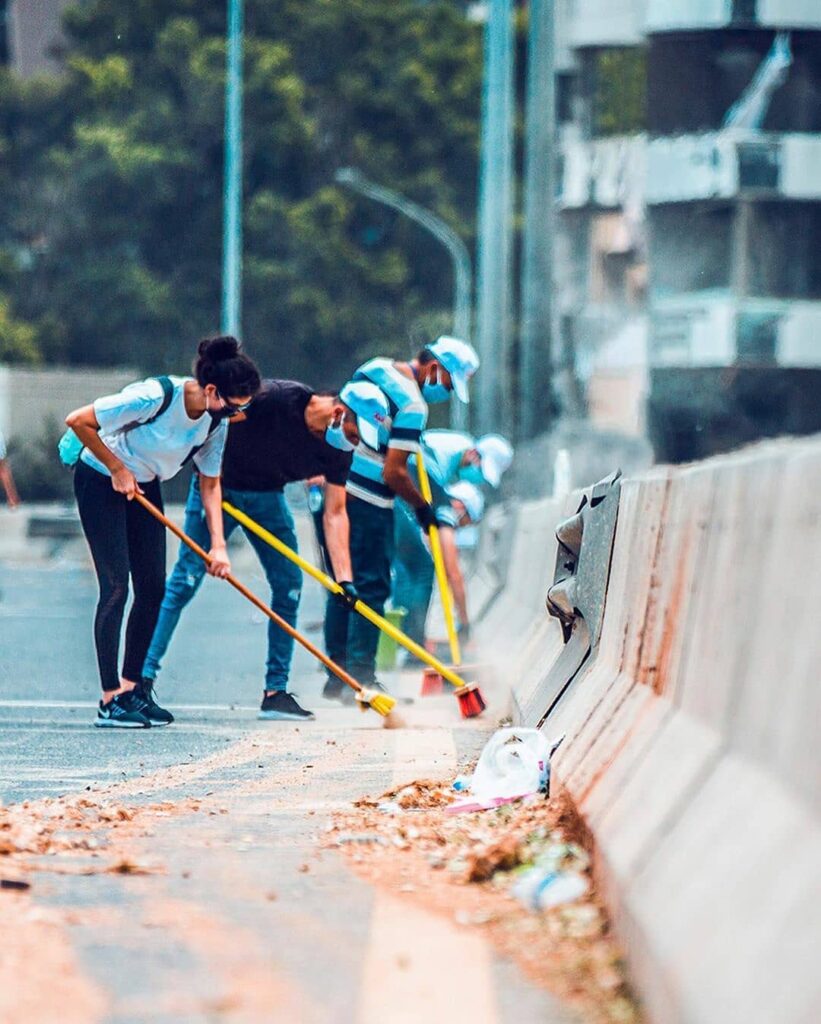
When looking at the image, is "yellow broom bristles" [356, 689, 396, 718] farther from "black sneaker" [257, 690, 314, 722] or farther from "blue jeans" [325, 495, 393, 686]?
"blue jeans" [325, 495, 393, 686]

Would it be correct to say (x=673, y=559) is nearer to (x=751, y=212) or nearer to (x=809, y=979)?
(x=809, y=979)

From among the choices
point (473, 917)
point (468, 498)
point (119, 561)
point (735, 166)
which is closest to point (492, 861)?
point (473, 917)

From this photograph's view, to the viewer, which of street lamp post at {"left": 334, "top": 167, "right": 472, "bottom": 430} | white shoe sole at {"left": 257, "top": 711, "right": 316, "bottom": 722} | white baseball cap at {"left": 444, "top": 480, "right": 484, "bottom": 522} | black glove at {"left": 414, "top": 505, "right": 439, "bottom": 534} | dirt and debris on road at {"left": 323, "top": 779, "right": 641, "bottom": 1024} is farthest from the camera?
street lamp post at {"left": 334, "top": 167, "right": 472, "bottom": 430}

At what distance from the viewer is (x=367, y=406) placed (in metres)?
9.79

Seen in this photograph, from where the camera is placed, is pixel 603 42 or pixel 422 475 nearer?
pixel 422 475

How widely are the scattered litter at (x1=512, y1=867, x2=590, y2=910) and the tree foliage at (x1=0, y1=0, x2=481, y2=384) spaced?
46780 mm

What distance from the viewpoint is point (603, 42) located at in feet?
147

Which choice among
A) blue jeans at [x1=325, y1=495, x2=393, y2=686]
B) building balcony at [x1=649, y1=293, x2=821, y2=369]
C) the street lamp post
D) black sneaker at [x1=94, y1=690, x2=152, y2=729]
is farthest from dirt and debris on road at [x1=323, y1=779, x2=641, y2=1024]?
building balcony at [x1=649, y1=293, x2=821, y2=369]

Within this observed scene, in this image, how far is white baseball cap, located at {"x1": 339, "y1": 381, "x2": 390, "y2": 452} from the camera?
975cm

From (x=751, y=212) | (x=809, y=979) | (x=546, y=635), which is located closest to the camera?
(x=809, y=979)

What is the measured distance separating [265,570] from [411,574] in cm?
298

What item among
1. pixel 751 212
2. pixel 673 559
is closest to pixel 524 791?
pixel 673 559

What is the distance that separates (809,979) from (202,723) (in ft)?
21.2

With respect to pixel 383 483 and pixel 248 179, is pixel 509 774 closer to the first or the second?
pixel 383 483
